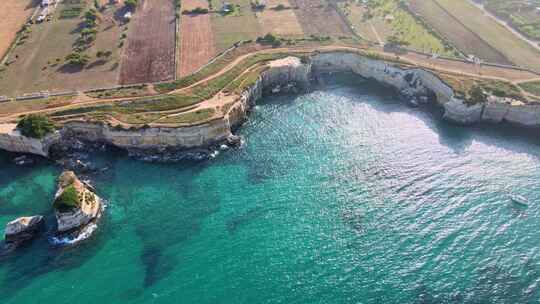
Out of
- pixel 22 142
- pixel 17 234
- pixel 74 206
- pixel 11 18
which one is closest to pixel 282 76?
pixel 74 206

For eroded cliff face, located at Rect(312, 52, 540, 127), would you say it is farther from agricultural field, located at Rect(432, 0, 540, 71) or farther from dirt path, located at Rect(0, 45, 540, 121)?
agricultural field, located at Rect(432, 0, 540, 71)

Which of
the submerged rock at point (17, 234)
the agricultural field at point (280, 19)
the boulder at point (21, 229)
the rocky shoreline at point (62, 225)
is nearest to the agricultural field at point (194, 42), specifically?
the agricultural field at point (280, 19)

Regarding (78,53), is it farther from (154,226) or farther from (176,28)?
(154,226)

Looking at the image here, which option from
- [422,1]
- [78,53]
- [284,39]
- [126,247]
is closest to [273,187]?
[126,247]

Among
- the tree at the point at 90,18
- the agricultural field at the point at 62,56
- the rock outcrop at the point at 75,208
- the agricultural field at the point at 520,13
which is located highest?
the agricultural field at the point at 520,13

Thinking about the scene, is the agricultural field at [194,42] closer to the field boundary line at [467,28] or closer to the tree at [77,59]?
the tree at [77,59]
